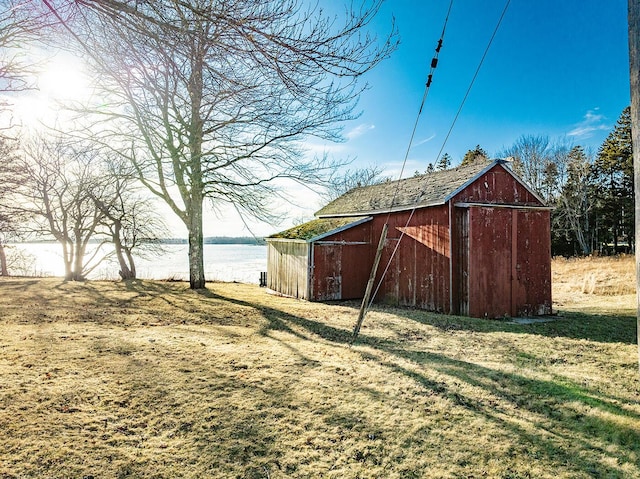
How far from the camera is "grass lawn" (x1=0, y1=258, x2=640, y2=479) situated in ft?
9.59

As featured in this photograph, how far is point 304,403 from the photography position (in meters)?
3.89

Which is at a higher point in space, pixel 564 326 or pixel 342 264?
pixel 342 264

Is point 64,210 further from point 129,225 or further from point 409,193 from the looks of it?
point 409,193

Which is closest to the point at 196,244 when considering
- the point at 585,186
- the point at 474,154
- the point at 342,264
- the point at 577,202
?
the point at 342,264

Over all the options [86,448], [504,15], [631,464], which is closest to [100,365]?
[86,448]

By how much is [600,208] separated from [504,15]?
115 ft

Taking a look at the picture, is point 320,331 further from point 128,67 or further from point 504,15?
point 504,15

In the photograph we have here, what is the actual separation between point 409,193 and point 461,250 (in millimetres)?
3252

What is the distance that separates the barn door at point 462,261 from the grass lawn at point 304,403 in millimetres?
3149

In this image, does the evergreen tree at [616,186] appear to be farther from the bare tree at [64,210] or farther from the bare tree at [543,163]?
the bare tree at [64,210]

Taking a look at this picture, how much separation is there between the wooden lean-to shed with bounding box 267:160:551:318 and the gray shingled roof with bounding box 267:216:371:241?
0.08 metres

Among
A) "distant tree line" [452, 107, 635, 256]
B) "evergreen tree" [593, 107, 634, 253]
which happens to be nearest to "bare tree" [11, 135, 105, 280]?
"distant tree line" [452, 107, 635, 256]

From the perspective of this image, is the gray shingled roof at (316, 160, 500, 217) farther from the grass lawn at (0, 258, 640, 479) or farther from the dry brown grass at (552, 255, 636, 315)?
the dry brown grass at (552, 255, 636, 315)

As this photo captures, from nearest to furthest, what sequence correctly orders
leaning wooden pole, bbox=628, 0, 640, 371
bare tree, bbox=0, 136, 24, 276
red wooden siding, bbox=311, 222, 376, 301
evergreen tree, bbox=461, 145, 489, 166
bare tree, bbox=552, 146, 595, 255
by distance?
leaning wooden pole, bbox=628, 0, 640, 371, bare tree, bbox=0, 136, 24, 276, red wooden siding, bbox=311, 222, 376, 301, bare tree, bbox=552, 146, 595, 255, evergreen tree, bbox=461, 145, 489, 166
